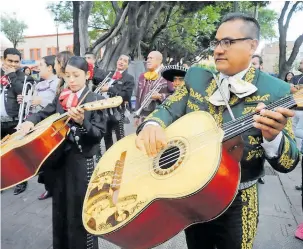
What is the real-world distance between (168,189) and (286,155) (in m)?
0.54

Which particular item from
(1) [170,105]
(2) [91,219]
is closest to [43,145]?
(2) [91,219]

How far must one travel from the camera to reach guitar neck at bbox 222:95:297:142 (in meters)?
1.21

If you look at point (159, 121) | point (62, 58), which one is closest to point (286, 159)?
point (159, 121)

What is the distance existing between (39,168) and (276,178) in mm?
3878

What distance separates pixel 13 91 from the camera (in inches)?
171

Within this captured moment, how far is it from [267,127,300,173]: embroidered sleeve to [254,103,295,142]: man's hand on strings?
0.14 meters

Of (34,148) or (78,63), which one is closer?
(34,148)

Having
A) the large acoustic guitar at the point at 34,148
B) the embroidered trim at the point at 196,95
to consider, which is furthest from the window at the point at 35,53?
the embroidered trim at the point at 196,95

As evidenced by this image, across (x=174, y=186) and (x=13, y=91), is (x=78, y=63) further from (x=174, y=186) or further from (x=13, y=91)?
(x=13, y=91)

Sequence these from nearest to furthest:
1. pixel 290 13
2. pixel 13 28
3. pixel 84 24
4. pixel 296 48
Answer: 1. pixel 84 24
2. pixel 296 48
3. pixel 290 13
4. pixel 13 28

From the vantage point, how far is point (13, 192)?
4305mm

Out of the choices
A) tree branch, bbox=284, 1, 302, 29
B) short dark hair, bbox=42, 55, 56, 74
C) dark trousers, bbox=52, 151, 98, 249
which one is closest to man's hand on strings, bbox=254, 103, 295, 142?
dark trousers, bbox=52, 151, 98, 249

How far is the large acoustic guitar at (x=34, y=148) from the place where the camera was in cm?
214

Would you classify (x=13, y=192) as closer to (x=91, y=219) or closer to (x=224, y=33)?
(x=91, y=219)
